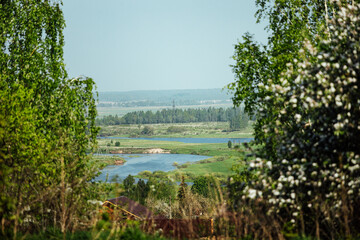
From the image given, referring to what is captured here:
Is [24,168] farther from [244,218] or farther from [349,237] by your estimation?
[349,237]

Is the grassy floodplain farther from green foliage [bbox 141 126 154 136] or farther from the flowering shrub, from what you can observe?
the flowering shrub

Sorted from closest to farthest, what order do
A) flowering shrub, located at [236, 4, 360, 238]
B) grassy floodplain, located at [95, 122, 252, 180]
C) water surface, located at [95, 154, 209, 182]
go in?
flowering shrub, located at [236, 4, 360, 238] < grassy floodplain, located at [95, 122, 252, 180] < water surface, located at [95, 154, 209, 182]

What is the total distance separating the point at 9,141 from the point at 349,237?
19.0 ft

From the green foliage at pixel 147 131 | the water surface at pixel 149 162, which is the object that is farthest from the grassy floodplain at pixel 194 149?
the water surface at pixel 149 162

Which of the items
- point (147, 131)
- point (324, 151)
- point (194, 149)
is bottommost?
point (194, 149)

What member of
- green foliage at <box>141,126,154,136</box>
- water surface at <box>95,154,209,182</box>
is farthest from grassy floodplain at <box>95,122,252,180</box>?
water surface at <box>95,154,209,182</box>

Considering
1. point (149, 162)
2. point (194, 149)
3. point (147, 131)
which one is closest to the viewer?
point (149, 162)

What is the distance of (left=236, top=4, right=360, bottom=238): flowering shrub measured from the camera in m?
5.30

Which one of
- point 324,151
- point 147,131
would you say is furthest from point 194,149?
point 324,151

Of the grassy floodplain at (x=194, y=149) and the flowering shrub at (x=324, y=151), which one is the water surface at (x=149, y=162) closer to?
the grassy floodplain at (x=194, y=149)

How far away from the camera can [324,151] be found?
5.48 m

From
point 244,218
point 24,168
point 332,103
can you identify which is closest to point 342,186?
point 332,103

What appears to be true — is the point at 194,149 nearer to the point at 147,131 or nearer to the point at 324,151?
the point at 147,131

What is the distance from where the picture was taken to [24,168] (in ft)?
22.2
